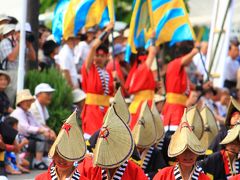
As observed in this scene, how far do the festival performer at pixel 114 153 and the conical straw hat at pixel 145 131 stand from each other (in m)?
1.63

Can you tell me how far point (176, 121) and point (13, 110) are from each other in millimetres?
2360

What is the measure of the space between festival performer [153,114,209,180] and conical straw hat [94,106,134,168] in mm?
456

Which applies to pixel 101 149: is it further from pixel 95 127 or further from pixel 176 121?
pixel 176 121

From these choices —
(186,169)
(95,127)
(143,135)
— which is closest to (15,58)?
(95,127)

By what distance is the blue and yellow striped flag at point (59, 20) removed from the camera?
48.4 ft

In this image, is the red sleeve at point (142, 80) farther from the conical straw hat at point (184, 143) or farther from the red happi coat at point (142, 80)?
the conical straw hat at point (184, 143)

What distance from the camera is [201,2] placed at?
2623 cm

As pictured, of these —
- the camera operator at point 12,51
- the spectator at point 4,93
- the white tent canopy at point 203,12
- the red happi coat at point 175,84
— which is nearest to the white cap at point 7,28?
the camera operator at point 12,51

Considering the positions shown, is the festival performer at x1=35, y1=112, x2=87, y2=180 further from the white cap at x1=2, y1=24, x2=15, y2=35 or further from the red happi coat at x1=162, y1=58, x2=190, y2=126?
the red happi coat at x1=162, y1=58, x2=190, y2=126

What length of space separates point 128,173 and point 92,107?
16.1ft

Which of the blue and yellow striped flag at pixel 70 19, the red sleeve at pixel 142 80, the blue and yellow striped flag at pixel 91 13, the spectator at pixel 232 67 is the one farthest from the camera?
the spectator at pixel 232 67

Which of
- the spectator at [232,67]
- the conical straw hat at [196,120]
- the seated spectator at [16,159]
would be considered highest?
the conical straw hat at [196,120]

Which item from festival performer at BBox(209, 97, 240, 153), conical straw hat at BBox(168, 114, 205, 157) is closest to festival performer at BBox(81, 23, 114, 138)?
festival performer at BBox(209, 97, 240, 153)

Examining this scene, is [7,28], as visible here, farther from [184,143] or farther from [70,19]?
[184,143]
